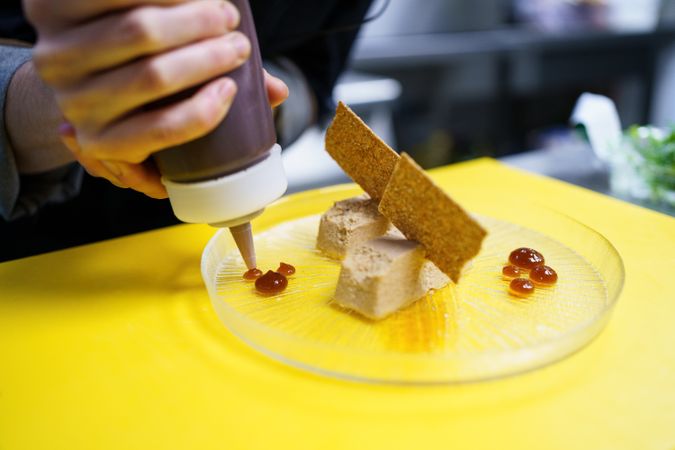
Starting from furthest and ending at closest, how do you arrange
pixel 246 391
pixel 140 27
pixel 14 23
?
pixel 14 23 → pixel 246 391 → pixel 140 27

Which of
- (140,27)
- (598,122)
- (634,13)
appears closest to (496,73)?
(634,13)

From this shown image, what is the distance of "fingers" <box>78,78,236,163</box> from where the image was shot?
0.53 m

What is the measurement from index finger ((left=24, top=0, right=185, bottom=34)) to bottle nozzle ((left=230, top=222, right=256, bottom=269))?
0.31 meters

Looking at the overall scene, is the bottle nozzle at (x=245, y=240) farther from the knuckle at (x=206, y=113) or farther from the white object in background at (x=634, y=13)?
the white object in background at (x=634, y=13)

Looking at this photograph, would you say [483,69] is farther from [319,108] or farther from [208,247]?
[208,247]

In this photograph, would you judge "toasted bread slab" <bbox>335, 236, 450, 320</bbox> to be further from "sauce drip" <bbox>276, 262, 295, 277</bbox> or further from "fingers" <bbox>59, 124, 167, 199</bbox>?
"fingers" <bbox>59, 124, 167, 199</bbox>

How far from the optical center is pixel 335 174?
2.19 meters

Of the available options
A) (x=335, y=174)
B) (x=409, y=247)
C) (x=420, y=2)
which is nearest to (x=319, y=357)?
(x=409, y=247)

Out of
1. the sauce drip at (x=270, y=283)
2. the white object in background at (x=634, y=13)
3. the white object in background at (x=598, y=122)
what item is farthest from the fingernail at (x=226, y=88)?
the white object in background at (x=634, y=13)

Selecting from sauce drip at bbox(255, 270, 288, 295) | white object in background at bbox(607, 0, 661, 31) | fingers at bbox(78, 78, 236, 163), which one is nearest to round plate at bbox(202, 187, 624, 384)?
sauce drip at bbox(255, 270, 288, 295)

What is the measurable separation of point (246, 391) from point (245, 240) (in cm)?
23

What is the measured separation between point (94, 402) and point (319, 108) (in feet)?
3.37

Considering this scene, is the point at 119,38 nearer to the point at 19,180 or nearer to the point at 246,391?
the point at 246,391

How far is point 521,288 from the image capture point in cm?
72
